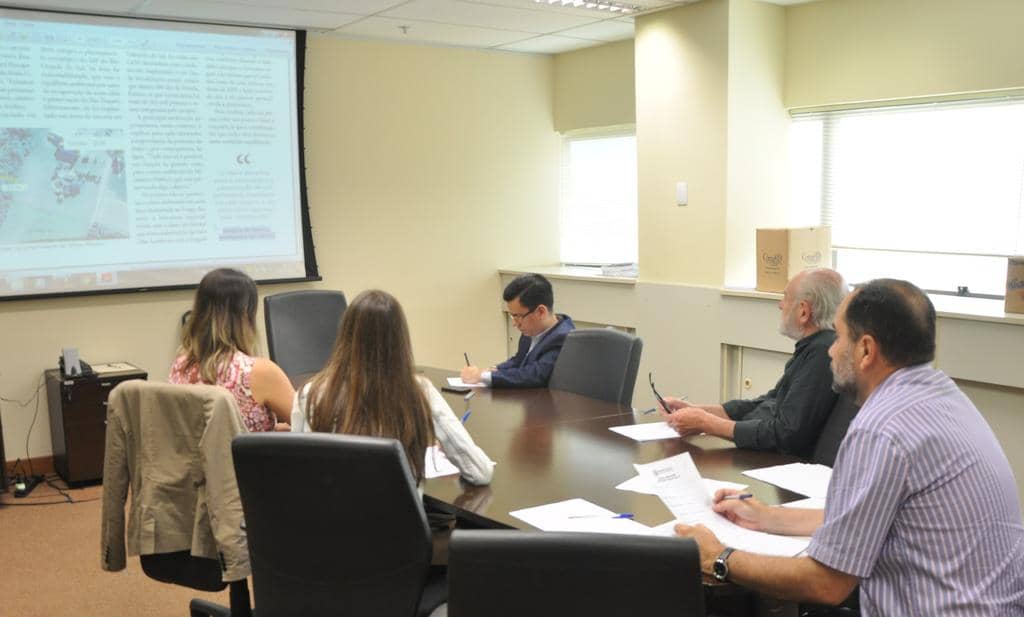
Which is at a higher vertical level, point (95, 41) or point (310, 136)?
point (95, 41)

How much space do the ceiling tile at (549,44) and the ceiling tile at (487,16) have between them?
0.34 metres

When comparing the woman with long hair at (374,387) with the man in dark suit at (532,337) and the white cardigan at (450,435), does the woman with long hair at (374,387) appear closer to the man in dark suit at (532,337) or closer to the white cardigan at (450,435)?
the white cardigan at (450,435)

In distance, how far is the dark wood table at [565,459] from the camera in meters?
2.24

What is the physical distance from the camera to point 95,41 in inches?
192

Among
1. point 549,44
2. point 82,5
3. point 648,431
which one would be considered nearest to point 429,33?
point 549,44

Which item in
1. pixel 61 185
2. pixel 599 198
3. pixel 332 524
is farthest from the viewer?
pixel 599 198

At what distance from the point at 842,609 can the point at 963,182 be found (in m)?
3.08

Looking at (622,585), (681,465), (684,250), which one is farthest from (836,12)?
(622,585)

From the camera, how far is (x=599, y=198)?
655 cm

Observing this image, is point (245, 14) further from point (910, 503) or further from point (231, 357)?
point (910, 503)

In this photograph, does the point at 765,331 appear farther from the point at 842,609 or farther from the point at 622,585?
the point at 622,585

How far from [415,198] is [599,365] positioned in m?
2.95

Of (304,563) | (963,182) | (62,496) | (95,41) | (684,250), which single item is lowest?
(62,496)

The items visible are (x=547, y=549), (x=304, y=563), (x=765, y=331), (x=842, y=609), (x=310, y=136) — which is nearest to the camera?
(x=547, y=549)
